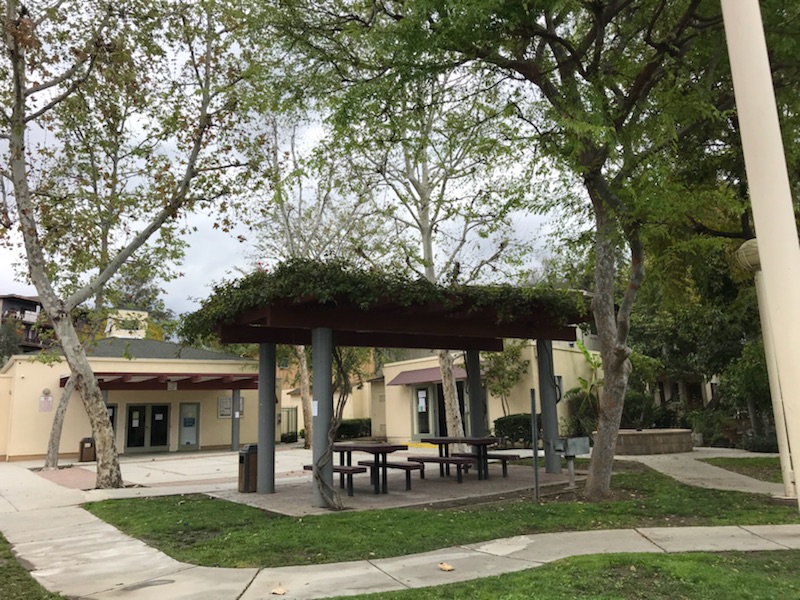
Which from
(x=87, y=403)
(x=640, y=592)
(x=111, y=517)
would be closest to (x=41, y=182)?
(x=87, y=403)

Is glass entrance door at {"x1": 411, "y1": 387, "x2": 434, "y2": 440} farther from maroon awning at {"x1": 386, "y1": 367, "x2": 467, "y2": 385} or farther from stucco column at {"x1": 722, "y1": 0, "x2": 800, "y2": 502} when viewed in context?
stucco column at {"x1": 722, "y1": 0, "x2": 800, "y2": 502}

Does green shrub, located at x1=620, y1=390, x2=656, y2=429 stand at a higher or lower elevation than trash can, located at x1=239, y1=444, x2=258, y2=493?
higher

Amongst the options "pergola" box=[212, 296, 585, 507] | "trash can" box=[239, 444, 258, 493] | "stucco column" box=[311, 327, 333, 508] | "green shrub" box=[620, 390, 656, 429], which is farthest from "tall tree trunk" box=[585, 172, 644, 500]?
"green shrub" box=[620, 390, 656, 429]

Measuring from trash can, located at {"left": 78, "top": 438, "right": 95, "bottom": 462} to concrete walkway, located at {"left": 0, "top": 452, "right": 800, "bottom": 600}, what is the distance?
1373 centimetres

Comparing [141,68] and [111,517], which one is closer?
[111,517]

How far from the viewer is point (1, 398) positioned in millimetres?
23453

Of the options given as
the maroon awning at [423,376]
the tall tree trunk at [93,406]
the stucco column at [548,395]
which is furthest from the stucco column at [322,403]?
the maroon awning at [423,376]

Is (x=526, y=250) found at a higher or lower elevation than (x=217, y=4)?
lower

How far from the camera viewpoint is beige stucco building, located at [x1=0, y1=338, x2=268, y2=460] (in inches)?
909

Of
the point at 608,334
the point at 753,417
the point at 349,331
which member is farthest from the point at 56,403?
the point at 753,417

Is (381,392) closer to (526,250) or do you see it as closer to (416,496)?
(526,250)

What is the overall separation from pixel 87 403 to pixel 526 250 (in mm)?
11765

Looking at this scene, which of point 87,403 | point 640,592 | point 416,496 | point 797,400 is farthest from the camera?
point 87,403

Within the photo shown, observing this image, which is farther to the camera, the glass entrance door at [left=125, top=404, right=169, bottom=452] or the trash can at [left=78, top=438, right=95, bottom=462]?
the glass entrance door at [left=125, top=404, right=169, bottom=452]
